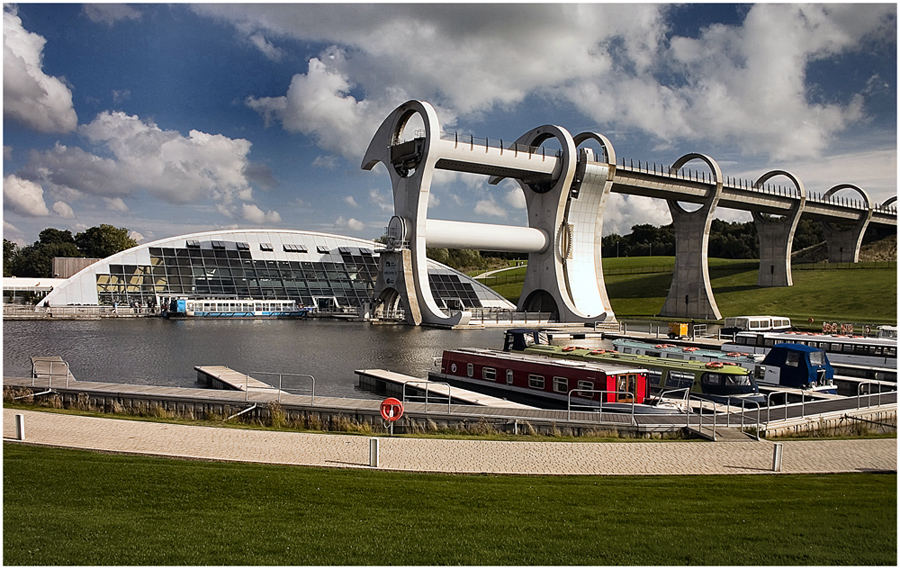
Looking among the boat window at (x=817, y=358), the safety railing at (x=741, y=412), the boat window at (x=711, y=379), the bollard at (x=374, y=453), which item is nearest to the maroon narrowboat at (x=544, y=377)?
the boat window at (x=711, y=379)

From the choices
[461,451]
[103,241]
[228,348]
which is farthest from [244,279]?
[461,451]

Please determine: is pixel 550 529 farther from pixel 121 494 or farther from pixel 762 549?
pixel 121 494

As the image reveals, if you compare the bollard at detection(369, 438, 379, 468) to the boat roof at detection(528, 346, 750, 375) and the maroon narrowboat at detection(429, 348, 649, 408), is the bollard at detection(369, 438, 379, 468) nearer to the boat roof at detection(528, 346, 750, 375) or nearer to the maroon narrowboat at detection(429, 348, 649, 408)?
the maroon narrowboat at detection(429, 348, 649, 408)

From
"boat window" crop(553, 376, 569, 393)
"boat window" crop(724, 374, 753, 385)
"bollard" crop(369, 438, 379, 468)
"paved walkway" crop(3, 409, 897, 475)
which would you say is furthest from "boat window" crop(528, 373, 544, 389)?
"bollard" crop(369, 438, 379, 468)

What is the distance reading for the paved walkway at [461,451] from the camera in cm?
1338

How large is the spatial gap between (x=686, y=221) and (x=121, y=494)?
66.1 metres

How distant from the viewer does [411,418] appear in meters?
17.3

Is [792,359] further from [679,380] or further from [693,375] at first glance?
[679,380]

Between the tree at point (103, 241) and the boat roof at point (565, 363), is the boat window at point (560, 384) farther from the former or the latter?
the tree at point (103, 241)

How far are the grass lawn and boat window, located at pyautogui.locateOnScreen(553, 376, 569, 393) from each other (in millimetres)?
9535

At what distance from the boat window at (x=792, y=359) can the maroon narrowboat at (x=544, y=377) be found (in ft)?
20.7

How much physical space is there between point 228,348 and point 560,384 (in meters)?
19.2

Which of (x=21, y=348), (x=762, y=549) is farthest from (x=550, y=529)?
(x=21, y=348)

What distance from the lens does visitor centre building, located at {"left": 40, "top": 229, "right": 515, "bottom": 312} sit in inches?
2483
